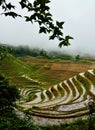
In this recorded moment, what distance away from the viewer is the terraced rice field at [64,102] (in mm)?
33625

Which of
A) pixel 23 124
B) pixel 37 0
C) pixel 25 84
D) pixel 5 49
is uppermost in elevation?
pixel 37 0

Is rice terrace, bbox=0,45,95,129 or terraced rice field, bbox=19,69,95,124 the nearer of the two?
rice terrace, bbox=0,45,95,129

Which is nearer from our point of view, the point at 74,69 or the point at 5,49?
the point at 5,49

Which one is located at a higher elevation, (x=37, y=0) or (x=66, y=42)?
→ (x=37, y=0)

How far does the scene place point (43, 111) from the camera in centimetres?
3772

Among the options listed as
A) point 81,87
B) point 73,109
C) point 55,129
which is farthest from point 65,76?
point 55,129

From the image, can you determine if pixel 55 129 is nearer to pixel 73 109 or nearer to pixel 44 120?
pixel 44 120

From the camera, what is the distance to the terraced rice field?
33625mm

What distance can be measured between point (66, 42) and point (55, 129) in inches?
739

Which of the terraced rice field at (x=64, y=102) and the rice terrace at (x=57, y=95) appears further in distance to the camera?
the terraced rice field at (x=64, y=102)

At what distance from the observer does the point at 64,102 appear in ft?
152

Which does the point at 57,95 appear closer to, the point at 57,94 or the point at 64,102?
the point at 57,94

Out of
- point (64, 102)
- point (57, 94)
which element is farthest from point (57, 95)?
point (64, 102)

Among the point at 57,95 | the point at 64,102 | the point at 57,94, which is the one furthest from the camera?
the point at 57,94
